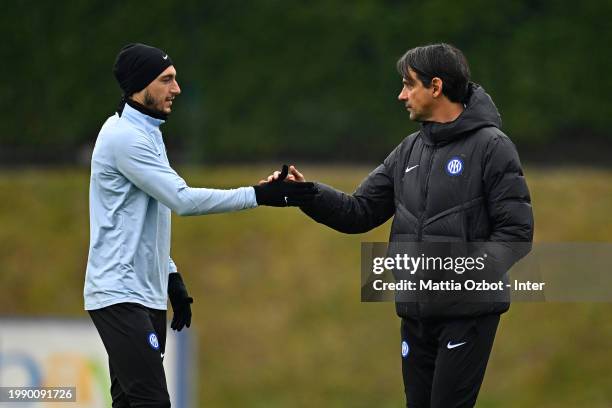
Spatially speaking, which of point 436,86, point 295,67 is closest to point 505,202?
point 436,86

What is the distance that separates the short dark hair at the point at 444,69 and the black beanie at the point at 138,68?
1.05m

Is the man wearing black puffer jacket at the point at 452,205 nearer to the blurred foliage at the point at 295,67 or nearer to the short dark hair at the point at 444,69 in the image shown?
the short dark hair at the point at 444,69

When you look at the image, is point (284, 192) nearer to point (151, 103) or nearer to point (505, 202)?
point (151, 103)

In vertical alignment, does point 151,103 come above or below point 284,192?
above

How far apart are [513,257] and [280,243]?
26.5 feet

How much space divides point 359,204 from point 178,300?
92 centimetres

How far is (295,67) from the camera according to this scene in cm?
1379

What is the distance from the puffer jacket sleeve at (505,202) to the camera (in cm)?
503

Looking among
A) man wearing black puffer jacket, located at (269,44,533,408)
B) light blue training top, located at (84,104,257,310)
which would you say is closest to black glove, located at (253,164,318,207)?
light blue training top, located at (84,104,257,310)

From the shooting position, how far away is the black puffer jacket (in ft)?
16.5

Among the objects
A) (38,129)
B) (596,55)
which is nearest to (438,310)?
(596,55)

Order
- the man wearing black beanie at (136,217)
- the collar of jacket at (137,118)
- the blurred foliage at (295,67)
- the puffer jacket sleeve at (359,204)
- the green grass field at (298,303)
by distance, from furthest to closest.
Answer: the blurred foliage at (295,67) < the green grass field at (298,303) < the puffer jacket sleeve at (359,204) < the collar of jacket at (137,118) < the man wearing black beanie at (136,217)

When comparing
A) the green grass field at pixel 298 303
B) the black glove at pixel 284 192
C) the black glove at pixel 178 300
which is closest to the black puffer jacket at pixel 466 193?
the black glove at pixel 284 192

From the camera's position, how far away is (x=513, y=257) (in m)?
5.09
